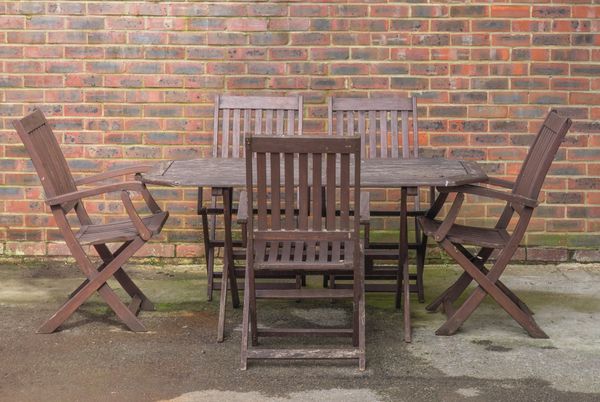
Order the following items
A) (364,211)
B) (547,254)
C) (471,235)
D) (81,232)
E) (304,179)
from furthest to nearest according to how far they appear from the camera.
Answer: (547,254)
(81,232)
(471,235)
(364,211)
(304,179)

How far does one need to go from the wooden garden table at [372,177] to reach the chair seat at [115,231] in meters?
0.29

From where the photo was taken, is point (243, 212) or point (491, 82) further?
point (491, 82)

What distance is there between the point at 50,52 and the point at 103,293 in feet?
6.93

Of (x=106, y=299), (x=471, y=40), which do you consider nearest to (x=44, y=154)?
(x=106, y=299)

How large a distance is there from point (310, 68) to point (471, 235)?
6.26ft

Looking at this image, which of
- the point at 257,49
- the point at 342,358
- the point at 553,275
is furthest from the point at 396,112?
the point at 342,358

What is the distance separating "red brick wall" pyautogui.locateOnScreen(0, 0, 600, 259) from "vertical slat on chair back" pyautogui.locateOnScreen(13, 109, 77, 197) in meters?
1.26

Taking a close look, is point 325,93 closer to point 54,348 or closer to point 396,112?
point 396,112

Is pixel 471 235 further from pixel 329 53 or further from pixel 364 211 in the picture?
pixel 329 53

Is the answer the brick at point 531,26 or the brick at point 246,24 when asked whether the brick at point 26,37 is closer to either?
the brick at point 246,24

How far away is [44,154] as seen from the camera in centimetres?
539

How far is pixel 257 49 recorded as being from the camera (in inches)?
269

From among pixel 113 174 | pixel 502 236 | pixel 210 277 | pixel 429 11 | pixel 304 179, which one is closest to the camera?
pixel 304 179

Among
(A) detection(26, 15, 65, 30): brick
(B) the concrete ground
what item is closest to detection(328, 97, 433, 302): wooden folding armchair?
(B) the concrete ground
